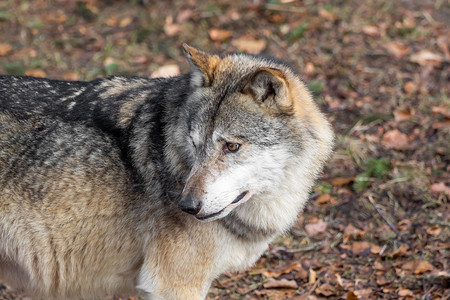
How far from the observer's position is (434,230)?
5.68 m

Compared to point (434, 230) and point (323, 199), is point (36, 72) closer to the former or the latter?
point (323, 199)

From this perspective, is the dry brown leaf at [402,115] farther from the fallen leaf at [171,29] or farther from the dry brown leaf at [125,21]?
the dry brown leaf at [125,21]

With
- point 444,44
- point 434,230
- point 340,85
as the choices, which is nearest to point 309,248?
point 434,230

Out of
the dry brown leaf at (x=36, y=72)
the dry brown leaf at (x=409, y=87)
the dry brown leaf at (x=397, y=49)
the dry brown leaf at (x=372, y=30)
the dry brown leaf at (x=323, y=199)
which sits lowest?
the dry brown leaf at (x=323, y=199)

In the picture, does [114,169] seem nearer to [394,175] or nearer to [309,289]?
[309,289]

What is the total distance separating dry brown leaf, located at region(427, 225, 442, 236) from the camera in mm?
5640

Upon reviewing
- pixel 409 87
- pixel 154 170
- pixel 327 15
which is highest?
pixel 154 170

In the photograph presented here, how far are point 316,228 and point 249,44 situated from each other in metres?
3.81

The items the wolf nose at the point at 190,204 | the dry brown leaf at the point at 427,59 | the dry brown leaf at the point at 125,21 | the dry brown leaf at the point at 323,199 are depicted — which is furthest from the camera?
the dry brown leaf at the point at 125,21

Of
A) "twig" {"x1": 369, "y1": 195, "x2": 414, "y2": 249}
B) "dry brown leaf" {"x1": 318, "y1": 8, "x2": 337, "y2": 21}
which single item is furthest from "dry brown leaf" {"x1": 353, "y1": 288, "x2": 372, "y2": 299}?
"dry brown leaf" {"x1": 318, "y1": 8, "x2": 337, "y2": 21}

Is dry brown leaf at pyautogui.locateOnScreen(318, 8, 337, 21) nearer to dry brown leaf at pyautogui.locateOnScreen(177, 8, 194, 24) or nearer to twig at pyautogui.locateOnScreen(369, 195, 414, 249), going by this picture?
dry brown leaf at pyautogui.locateOnScreen(177, 8, 194, 24)

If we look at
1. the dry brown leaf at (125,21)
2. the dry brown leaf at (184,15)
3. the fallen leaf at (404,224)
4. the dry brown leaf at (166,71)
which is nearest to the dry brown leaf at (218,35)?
the dry brown leaf at (184,15)

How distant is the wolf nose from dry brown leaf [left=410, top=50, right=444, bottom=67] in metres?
5.62

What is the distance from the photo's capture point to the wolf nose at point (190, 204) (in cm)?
368
